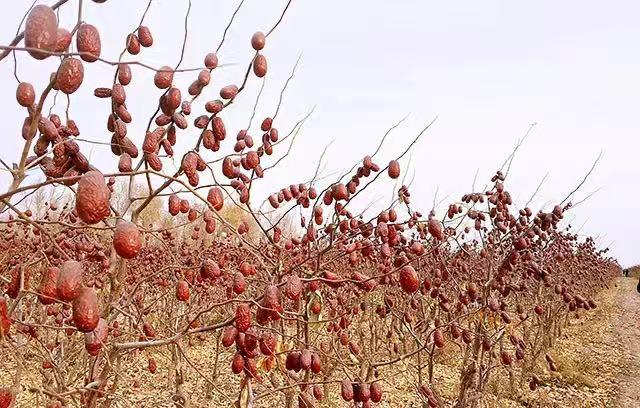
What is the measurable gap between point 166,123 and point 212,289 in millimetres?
5796

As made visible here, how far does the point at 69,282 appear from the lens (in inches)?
35.0

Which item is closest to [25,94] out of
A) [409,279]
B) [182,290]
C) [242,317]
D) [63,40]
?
[63,40]

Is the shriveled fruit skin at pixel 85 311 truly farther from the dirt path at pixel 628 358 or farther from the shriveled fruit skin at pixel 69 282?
the dirt path at pixel 628 358

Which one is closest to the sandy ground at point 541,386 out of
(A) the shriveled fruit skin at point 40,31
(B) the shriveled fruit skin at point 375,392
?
(B) the shriveled fruit skin at point 375,392

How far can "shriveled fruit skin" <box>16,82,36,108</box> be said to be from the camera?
4.03 feet

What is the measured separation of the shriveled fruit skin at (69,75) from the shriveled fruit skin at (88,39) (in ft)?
0.12

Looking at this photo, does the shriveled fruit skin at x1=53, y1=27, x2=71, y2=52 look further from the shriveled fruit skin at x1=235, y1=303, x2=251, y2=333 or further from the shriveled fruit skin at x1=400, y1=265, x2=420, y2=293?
the shriveled fruit skin at x1=400, y1=265, x2=420, y2=293

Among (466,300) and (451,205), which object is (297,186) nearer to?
(451,205)

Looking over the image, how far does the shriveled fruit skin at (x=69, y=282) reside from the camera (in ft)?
2.90

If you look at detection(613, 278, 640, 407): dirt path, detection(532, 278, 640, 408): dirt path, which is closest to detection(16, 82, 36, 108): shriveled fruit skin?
A: detection(532, 278, 640, 408): dirt path

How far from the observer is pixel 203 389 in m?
6.27

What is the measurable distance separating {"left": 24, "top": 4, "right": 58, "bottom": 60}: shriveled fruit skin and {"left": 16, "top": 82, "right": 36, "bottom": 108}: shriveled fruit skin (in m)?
0.50

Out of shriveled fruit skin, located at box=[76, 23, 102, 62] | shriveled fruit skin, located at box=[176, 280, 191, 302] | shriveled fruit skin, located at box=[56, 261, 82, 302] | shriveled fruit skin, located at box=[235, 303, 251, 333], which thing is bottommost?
shriveled fruit skin, located at box=[56, 261, 82, 302]

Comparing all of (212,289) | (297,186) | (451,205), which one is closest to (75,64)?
(297,186)
